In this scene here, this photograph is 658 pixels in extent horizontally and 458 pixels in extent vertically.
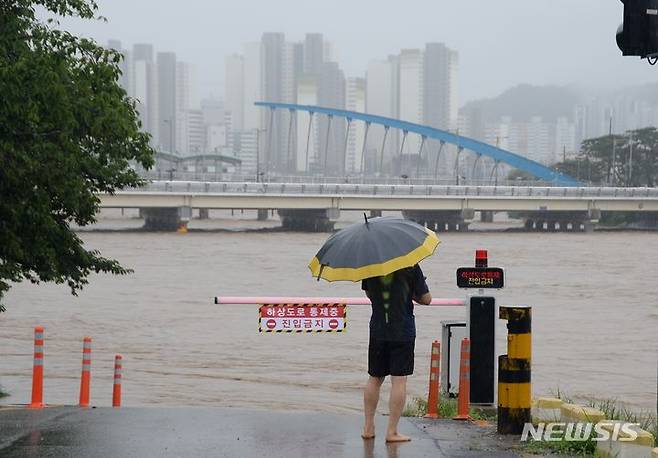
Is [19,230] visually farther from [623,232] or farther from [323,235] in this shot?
[623,232]

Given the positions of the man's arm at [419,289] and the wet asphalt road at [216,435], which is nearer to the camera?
the wet asphalt road at [216,435]

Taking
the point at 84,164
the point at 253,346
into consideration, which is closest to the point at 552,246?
the point at 253,346

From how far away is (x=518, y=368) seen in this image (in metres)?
8.11

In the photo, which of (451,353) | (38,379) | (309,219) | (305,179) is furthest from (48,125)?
(305,179)

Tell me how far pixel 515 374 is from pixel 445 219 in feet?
284

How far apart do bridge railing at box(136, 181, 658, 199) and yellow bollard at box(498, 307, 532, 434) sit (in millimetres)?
71738

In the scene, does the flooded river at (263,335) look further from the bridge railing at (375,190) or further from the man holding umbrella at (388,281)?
the bridge railing at (375,190)

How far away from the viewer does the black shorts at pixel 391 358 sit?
796cm

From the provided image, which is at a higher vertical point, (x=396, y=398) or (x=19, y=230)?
(x=19, y=230)

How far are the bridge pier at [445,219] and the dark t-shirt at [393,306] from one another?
80258mm

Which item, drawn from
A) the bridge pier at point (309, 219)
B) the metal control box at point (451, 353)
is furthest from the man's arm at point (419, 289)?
the bridge pier at point (309, 219)

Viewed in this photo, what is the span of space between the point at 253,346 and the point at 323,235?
187 ft

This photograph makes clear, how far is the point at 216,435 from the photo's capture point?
8109 millimetres

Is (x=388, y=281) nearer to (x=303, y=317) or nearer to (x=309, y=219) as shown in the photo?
(x=303, y=317)
